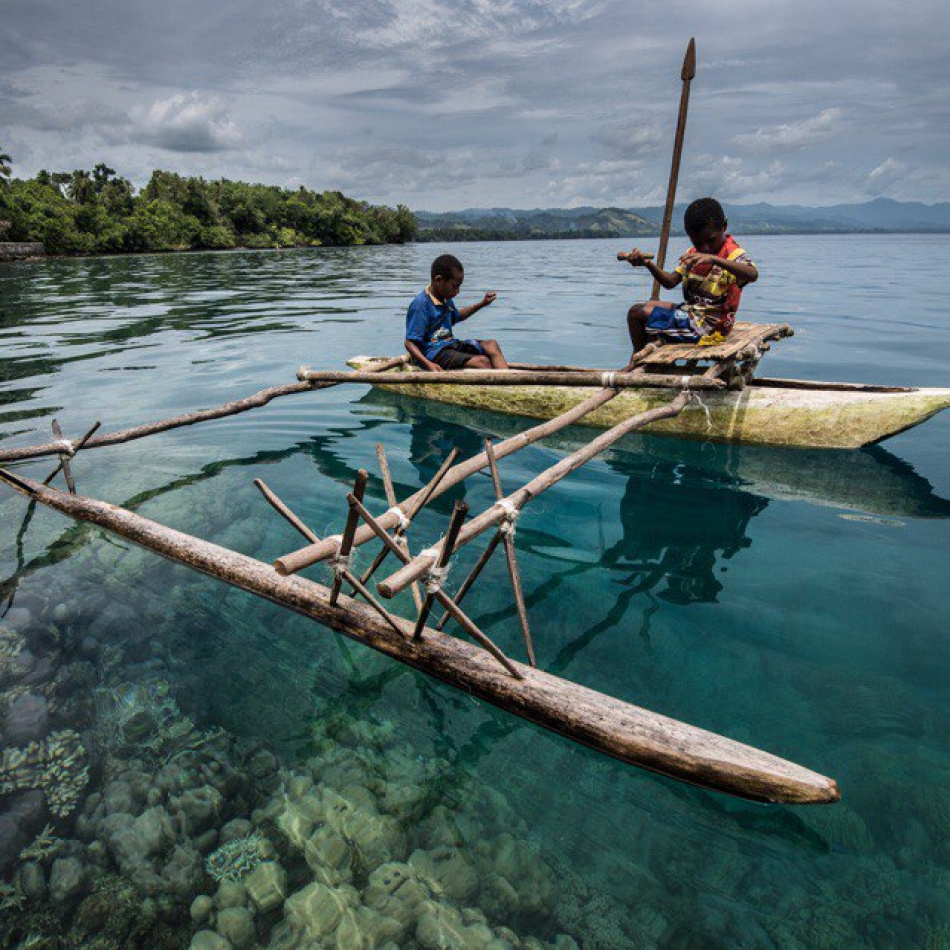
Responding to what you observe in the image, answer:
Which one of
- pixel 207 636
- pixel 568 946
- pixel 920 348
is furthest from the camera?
pixel 920 348

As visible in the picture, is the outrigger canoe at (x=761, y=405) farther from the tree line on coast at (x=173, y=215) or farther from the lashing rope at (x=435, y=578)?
the tree line on coast at (x=173, y=215)

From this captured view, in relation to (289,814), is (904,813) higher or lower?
higher

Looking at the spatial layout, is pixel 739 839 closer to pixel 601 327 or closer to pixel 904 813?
pixel 904 813

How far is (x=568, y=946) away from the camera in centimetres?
231

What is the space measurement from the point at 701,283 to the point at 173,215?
245 feet

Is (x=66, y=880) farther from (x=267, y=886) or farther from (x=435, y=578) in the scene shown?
(x=435, y=578)

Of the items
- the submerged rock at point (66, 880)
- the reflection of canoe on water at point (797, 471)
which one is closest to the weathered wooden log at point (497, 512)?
the reflection of canoe on water at point (797, 471)

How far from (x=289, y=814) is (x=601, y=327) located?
1478cm

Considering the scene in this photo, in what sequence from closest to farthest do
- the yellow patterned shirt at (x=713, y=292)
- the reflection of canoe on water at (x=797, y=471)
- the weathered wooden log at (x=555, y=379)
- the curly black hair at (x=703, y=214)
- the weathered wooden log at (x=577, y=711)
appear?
the weathered wooden log at (x=577, y=711) → the reflection of canoe on water at (x=797, y=471) → the weathered wooden log at (x=555, y=379) → the curly black hair at (x=703, y=214) → the yellow patterned shirt at (x=713, y=292)

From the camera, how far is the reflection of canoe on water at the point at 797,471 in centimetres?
556

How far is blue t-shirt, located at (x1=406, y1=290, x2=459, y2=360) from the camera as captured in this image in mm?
7758

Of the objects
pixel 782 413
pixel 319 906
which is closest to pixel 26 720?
pixel 319 906

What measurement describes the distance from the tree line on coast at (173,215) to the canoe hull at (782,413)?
6220 centimetres

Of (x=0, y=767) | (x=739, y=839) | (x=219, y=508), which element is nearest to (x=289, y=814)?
(x=0, y=767)
